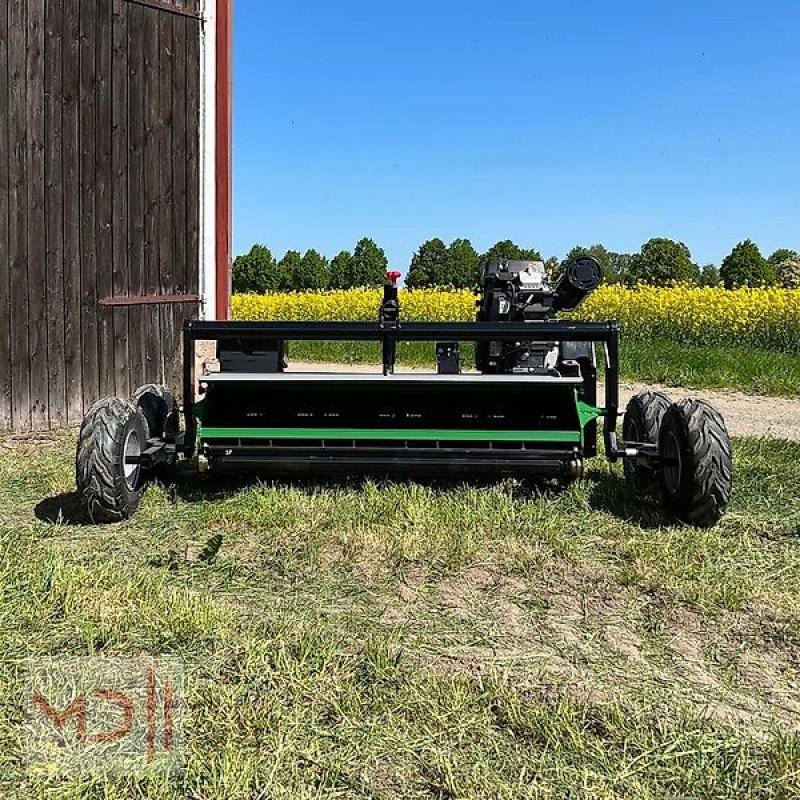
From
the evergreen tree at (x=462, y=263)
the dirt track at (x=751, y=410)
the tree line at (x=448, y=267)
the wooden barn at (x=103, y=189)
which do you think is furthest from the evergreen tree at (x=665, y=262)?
the wooden barn at (x=103, y=189)

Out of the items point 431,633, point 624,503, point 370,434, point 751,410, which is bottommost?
point 431,633

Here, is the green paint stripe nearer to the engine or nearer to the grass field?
the grass field

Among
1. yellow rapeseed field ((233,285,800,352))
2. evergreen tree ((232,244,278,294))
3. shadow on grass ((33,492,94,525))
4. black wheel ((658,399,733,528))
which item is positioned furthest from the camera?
evergreen tree ((232,244,278,294))

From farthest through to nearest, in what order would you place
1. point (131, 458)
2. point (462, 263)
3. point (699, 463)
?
point (462, 263) < point (131, 458) < point (699, 463)

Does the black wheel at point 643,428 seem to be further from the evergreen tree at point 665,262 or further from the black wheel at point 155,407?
the evergreen tree at point 665,262

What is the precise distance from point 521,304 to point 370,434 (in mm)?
1967

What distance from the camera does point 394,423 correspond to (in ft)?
17.8

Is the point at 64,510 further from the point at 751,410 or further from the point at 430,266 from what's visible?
the point at 430,266

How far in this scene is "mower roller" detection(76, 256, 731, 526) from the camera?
4.84 metres

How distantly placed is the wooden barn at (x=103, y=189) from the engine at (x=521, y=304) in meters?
3.44

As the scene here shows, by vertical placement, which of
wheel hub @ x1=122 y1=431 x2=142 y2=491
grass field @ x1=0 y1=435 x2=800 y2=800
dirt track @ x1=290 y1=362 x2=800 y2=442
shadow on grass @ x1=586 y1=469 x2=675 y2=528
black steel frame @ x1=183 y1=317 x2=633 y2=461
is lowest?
grass field @ x1=0 y1=435 x2=800 y2=800

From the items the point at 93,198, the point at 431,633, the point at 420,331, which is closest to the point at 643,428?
the point at 420,331

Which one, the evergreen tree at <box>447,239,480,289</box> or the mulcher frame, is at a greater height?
the evergreen tree at <box>447,239,480,289</box>

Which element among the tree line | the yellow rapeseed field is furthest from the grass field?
the tree line
